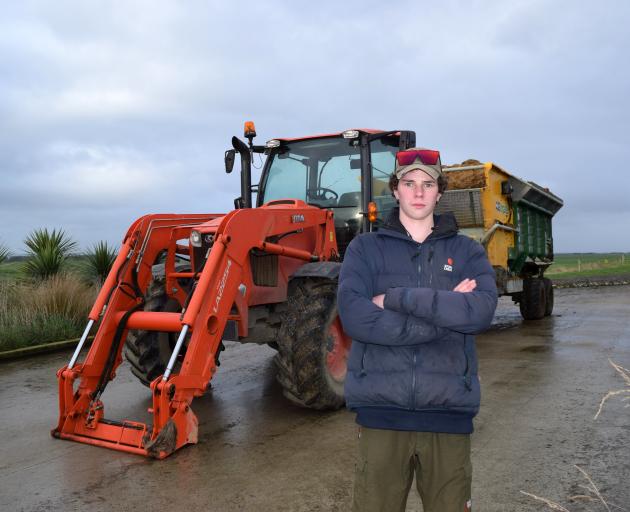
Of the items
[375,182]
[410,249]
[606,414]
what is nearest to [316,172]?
[375,182]

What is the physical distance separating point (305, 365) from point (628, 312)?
11.0 m

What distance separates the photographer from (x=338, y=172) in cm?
668

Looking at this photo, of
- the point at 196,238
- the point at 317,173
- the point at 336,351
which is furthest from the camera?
the point at 317,173

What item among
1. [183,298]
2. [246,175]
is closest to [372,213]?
[246,175]

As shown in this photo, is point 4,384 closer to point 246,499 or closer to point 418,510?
point 246,499

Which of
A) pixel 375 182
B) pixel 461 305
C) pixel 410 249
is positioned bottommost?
pixel 461 305

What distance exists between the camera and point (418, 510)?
352 cm

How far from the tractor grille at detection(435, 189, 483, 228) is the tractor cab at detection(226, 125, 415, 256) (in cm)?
382

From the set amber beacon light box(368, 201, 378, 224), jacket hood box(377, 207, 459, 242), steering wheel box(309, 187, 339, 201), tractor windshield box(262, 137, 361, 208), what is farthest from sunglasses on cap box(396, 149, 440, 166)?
steering wheel box(309, 187, 339, 201)

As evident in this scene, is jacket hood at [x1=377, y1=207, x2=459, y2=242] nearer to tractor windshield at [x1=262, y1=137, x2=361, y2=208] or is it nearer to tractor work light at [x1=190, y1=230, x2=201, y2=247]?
tractor work light at [x1=190, y1=230, x2=201, y2=247]

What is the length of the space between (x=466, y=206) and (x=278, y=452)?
686cm

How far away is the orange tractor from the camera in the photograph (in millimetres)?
4594

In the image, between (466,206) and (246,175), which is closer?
(246,175)

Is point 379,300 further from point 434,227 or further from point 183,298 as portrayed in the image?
point 183,298
